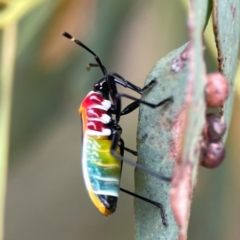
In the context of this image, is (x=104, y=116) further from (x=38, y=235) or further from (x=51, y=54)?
(x=38, y=235)

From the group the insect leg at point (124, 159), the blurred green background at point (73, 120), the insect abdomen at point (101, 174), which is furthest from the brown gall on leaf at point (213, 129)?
the blurred green background at point (73, 120)

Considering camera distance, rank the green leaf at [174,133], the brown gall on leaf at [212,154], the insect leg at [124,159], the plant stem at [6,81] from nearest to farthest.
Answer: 1. the green leaf at [174,133]
2. the brown gall on leaf at [212,154]
3. the insect leg at [124,159]
4. the plant stem at [6,81]

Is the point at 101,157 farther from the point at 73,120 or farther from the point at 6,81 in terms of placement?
the point at 73,120

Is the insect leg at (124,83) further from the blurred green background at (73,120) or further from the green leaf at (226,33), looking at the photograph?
the blurred green background at (73,120)

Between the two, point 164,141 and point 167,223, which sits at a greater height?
point 164,141

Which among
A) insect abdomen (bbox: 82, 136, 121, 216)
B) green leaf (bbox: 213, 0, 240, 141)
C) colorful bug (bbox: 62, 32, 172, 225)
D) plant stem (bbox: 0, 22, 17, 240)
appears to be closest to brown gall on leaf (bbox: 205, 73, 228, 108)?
green leaf (bbox: 213, 0, 240, 141)

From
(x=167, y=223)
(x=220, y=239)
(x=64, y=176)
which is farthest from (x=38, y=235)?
(x=167, y=223)

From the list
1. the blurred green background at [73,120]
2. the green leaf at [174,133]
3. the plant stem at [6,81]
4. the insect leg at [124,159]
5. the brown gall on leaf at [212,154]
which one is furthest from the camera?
the blurred green background at [73,120]
